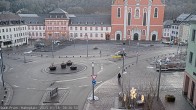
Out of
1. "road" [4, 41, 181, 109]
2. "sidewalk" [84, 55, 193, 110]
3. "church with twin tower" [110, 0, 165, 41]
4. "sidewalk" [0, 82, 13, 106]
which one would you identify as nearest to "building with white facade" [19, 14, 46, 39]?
"church with twin tower" [110, 0, 165, 41]

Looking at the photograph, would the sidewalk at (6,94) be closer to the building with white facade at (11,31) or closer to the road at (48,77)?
the road at (48,77)

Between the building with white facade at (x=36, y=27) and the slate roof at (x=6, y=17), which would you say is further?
the building with white facade at (x=36, y=27)

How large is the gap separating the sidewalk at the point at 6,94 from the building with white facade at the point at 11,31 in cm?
3604

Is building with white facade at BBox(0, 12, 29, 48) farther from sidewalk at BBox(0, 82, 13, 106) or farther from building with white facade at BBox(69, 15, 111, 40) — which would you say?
sidewalk at BBox(0, 82, 13, 106)

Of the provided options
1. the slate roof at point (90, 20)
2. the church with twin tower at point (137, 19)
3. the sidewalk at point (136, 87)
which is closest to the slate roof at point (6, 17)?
the slate roof at point (90, 20)

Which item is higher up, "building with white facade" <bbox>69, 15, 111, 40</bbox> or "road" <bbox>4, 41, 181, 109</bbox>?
"building with white facade" <bbox>69, 15, 111, 40</bbox>

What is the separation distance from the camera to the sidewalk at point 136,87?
21384 millimetres

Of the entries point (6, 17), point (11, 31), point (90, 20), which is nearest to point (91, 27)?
point (90, 20)

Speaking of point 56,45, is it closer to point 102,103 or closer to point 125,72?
point 125,72

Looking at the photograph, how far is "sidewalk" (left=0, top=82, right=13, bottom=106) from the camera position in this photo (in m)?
22.7

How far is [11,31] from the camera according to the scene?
62.9m

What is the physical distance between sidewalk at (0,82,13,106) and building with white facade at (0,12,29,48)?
36040 mm

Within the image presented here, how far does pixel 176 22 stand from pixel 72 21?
36712mm

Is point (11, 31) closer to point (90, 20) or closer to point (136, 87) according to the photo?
point (90, 20)
